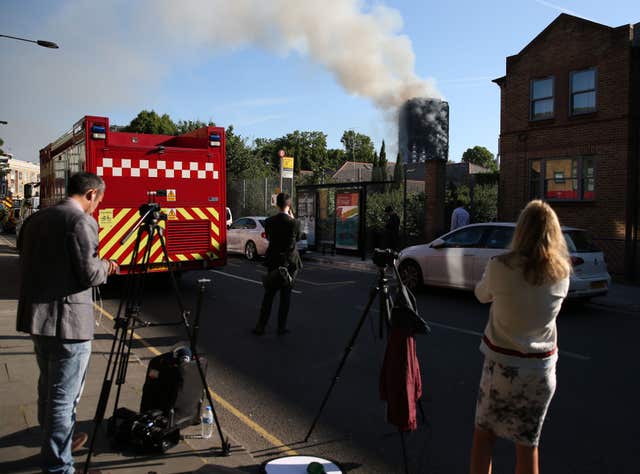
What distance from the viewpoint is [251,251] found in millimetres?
18047

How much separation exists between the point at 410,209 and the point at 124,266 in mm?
12651

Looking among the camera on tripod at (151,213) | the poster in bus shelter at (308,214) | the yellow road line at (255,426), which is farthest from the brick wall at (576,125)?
the camera on tripod at (151,213)

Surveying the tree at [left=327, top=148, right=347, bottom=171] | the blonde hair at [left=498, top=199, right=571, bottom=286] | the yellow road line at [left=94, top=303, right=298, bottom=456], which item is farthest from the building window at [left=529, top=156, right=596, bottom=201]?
the tree at [left=327, top=148, right=347, bottom=171]

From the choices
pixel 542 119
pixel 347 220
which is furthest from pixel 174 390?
pixel 542 119

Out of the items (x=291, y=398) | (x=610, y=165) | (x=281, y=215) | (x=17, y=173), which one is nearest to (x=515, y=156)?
(x=610, y=165)

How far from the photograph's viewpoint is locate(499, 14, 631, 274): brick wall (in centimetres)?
1667

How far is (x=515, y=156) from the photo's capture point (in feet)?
64.3

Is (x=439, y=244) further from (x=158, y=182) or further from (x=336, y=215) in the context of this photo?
(x=336, y=215)

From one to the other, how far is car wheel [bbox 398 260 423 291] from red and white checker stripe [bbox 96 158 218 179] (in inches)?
173

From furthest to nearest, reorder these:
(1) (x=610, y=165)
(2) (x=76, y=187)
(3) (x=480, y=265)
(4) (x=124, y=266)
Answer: (1) (x=610, y=165) → (3) (x=480, y=265) → (4) (x=124, y=266) → (2) (x=76, y=187)

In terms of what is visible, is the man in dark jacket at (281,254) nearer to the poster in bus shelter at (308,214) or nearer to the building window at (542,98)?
the poster in bus shelter at (308,214)

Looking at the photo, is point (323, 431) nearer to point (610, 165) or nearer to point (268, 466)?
point (268, 466)

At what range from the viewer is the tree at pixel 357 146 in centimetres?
9925

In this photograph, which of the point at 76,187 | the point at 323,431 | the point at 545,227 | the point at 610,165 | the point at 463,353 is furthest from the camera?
the point at 610,165
